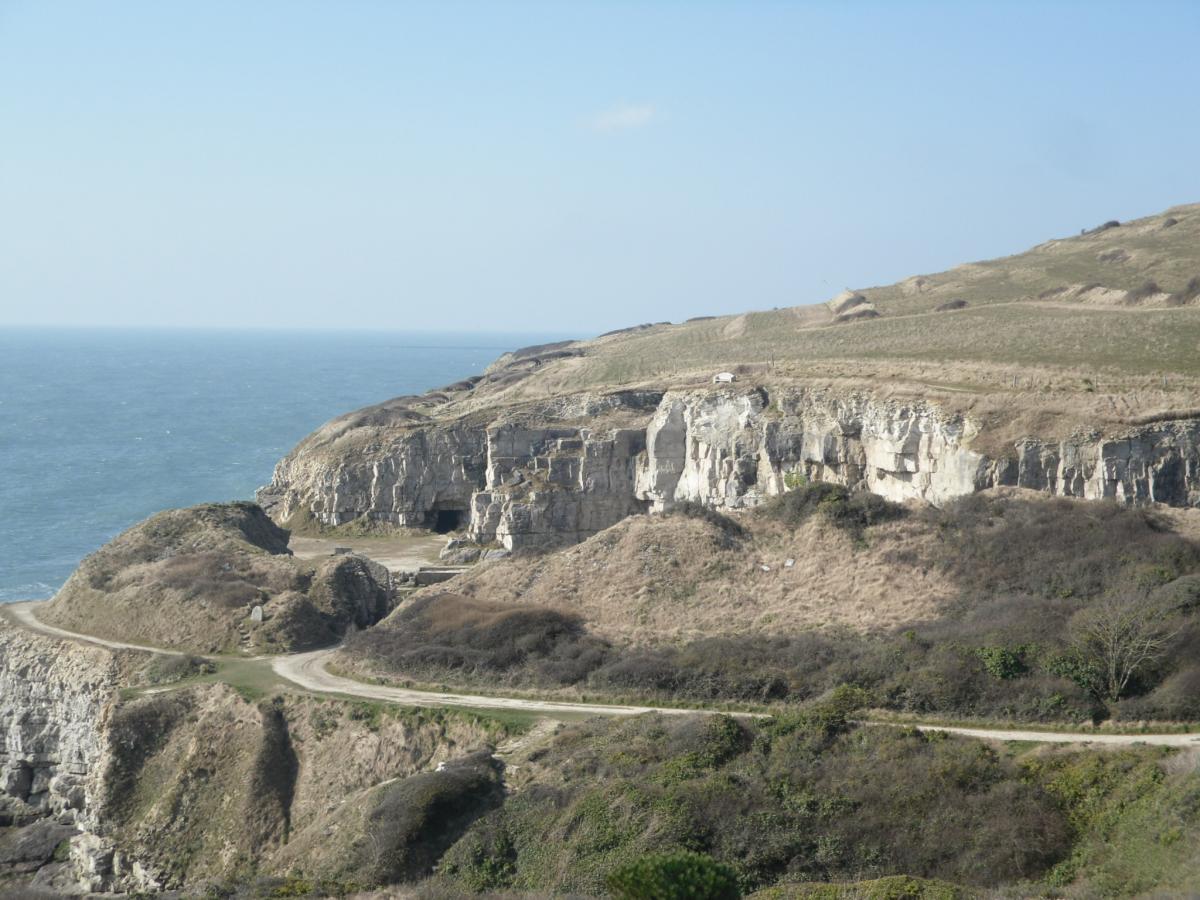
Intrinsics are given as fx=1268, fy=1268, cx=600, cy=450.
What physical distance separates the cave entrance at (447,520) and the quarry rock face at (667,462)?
0.26 feet

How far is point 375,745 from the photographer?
34.2m

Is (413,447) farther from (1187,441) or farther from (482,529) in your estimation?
(1187,441)

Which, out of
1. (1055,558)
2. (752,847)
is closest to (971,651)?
(1055,558)

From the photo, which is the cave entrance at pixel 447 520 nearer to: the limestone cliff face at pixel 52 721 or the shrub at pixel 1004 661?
the limestone cliff face at pixel 52 721

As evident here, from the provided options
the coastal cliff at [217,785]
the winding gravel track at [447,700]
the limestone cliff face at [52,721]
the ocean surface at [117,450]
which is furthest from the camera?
the ocean surface at [117,450]

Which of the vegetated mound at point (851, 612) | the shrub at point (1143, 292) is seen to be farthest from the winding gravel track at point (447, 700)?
the shrub at point (1143, 292)

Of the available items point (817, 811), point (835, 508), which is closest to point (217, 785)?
point (817, 811)

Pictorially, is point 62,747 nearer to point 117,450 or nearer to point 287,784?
point 287,784

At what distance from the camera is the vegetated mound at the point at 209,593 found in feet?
148

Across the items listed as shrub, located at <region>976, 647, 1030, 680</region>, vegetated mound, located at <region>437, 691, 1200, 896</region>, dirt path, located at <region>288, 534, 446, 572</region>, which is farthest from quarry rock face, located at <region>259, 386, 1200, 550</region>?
vegetated mound, located at <region>437, 691, 1200, 896</region>

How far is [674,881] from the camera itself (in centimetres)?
2086

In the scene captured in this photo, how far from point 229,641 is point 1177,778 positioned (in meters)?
31.2

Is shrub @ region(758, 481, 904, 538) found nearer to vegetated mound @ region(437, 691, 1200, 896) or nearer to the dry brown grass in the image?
the dry brown grass

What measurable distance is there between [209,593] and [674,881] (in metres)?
30.7
